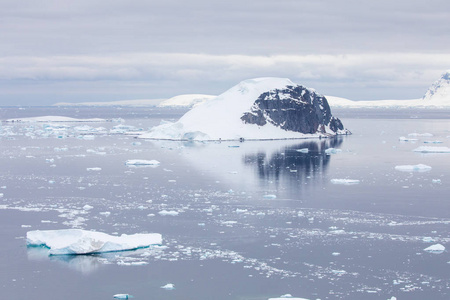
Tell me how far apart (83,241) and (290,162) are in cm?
2241

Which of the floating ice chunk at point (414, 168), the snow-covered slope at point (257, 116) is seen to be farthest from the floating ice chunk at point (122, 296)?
the snow-covered slope at point (257, 116)

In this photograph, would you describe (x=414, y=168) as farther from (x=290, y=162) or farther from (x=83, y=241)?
(x=83, y=241)

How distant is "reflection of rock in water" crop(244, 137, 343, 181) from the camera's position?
32062mm

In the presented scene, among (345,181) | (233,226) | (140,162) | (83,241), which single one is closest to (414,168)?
(345,181)

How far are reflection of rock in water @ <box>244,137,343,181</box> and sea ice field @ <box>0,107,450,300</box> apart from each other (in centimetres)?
17

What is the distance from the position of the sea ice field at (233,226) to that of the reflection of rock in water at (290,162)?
0.17 meters

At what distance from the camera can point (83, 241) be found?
1662 centimetres

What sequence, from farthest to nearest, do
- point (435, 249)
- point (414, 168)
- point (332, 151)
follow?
point (332, 151)
point (414, 168)
point (435, 249)

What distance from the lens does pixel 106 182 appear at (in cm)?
2880

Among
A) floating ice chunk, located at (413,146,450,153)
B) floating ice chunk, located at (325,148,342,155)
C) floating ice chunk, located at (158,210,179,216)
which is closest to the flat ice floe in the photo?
floating ice chunk, located at (158,210,179,216)

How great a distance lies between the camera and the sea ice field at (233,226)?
46.8 ft

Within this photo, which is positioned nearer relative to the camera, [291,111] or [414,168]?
[414,168]

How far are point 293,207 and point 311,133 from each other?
41852mm

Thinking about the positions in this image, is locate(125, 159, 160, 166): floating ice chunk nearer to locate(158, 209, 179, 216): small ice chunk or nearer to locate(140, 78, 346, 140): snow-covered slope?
locate(158, 209, 179, 216): small ice chunk
